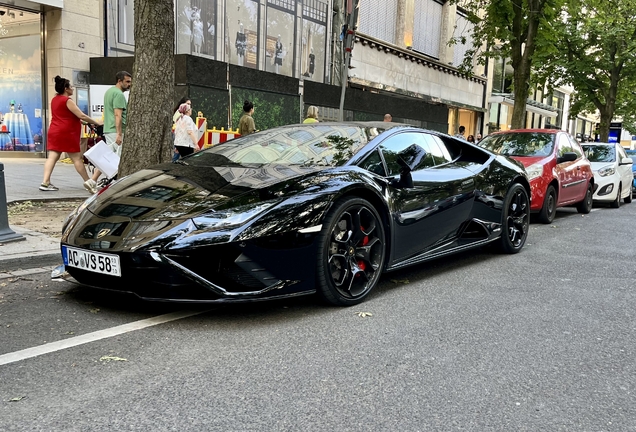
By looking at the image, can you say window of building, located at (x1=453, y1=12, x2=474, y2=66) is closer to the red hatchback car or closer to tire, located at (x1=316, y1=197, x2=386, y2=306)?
the red hatchback car

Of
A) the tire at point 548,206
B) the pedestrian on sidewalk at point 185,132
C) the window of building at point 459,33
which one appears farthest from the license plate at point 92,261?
the window of building at point 459,33

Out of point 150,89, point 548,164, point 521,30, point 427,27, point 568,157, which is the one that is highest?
point 427,27

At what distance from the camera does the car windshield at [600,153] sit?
12305 mm

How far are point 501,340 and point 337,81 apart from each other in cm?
1793

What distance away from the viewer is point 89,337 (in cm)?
324

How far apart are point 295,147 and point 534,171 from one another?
5.22 meters

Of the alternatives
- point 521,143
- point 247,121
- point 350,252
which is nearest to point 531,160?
point 521,143

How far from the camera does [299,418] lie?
2.40 m

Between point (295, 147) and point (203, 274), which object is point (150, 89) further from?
point (203, 274)

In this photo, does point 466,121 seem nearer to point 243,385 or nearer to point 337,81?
point 337,81

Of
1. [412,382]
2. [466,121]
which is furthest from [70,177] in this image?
[466,121]

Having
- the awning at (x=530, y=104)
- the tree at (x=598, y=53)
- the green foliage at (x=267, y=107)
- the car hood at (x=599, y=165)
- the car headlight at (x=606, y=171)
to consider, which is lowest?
the car headlight at (x=606, y=171)

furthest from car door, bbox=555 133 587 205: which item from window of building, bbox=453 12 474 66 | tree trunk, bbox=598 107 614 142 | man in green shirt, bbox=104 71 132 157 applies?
window of building, bbox=453 12 474 66

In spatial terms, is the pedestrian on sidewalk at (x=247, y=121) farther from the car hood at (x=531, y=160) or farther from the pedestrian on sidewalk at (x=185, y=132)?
the car hood at (x=531, y=160)
